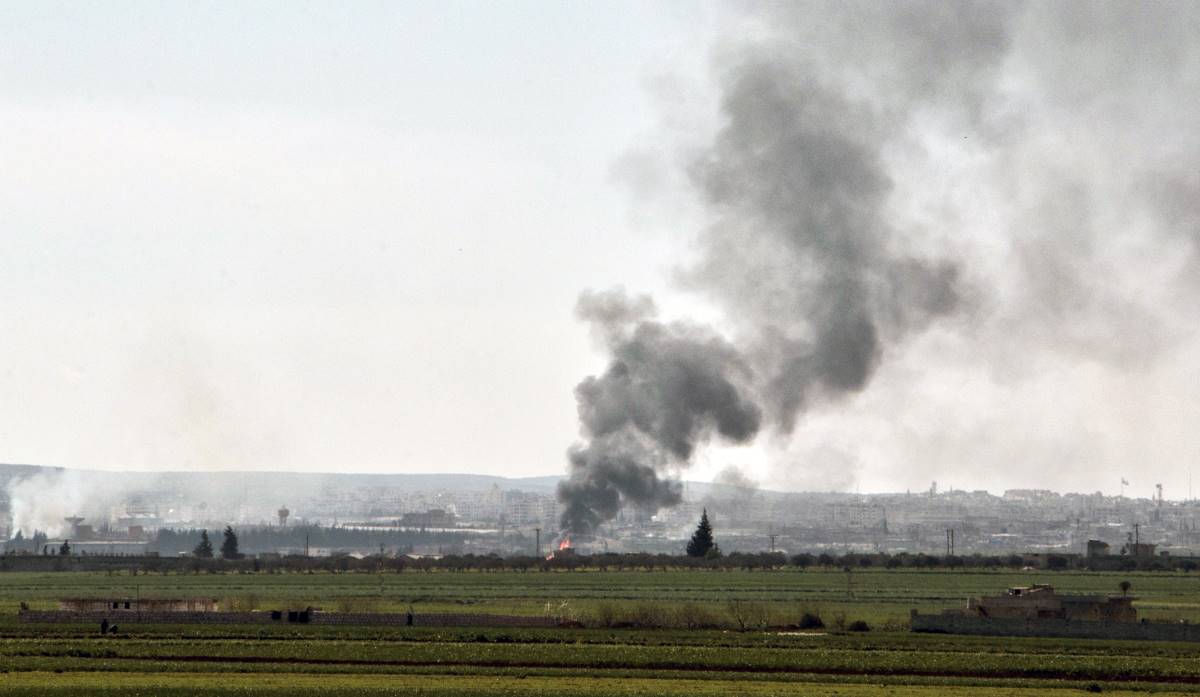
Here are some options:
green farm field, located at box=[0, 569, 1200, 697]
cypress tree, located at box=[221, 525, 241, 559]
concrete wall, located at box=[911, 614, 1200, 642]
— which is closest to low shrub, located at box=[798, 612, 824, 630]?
green farm field, located at box=[0, 569, 1200, 697]

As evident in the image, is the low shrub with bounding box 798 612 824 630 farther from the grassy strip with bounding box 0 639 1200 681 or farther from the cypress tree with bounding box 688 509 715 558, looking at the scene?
the cypress tree with bounding box 688 509 715 558

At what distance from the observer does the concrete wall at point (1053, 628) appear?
6738cm

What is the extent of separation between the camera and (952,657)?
57719 millimetres

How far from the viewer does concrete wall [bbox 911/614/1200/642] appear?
67375 millimetres

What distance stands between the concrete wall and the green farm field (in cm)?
168

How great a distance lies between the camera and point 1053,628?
228 feet

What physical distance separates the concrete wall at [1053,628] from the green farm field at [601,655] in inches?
66.3

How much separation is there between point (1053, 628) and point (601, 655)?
22.2 metres

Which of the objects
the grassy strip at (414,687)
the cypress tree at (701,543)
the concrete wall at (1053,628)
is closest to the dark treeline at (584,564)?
the cypress tree at (701,543)

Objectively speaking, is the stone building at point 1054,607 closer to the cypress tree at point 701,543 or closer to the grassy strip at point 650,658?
the grassy strip at point 650,658

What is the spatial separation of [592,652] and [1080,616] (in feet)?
85.5

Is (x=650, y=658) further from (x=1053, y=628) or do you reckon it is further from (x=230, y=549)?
(x=230, y=549)

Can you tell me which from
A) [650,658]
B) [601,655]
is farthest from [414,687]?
[650,658]

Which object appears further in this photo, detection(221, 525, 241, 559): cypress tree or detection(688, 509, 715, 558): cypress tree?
detection(221, 525, 241, 559): cypress tree
